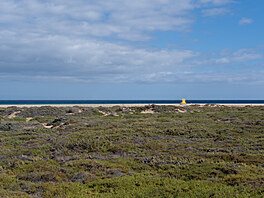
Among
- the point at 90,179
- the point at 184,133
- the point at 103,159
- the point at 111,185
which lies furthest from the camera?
the point at 184,133

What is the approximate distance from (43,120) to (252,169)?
30.0m

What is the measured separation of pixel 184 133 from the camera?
2300cm

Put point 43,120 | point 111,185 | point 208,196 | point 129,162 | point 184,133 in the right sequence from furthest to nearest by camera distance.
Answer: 1. point 43,120
2. point 184,133
3. point 129,162
4. point 111,185
5. point 208,196

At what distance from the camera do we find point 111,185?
11.0 m

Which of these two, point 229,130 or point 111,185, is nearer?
point 111,185

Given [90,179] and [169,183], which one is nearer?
[169,183]

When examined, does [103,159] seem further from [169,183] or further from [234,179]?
[234,179]

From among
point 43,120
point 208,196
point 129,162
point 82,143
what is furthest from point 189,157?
point 43,120

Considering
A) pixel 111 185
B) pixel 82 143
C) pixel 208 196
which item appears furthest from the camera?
pixel 82 143

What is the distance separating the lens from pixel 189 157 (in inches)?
591

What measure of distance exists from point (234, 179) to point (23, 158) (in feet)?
35.6

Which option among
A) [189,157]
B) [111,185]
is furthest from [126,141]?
[111,185]

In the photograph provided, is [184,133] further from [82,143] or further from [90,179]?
[90,179]

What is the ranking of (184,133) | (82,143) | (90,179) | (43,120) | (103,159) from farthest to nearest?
(43,120) < (184,133) < (82,143) < (103,159) < (90,179)
